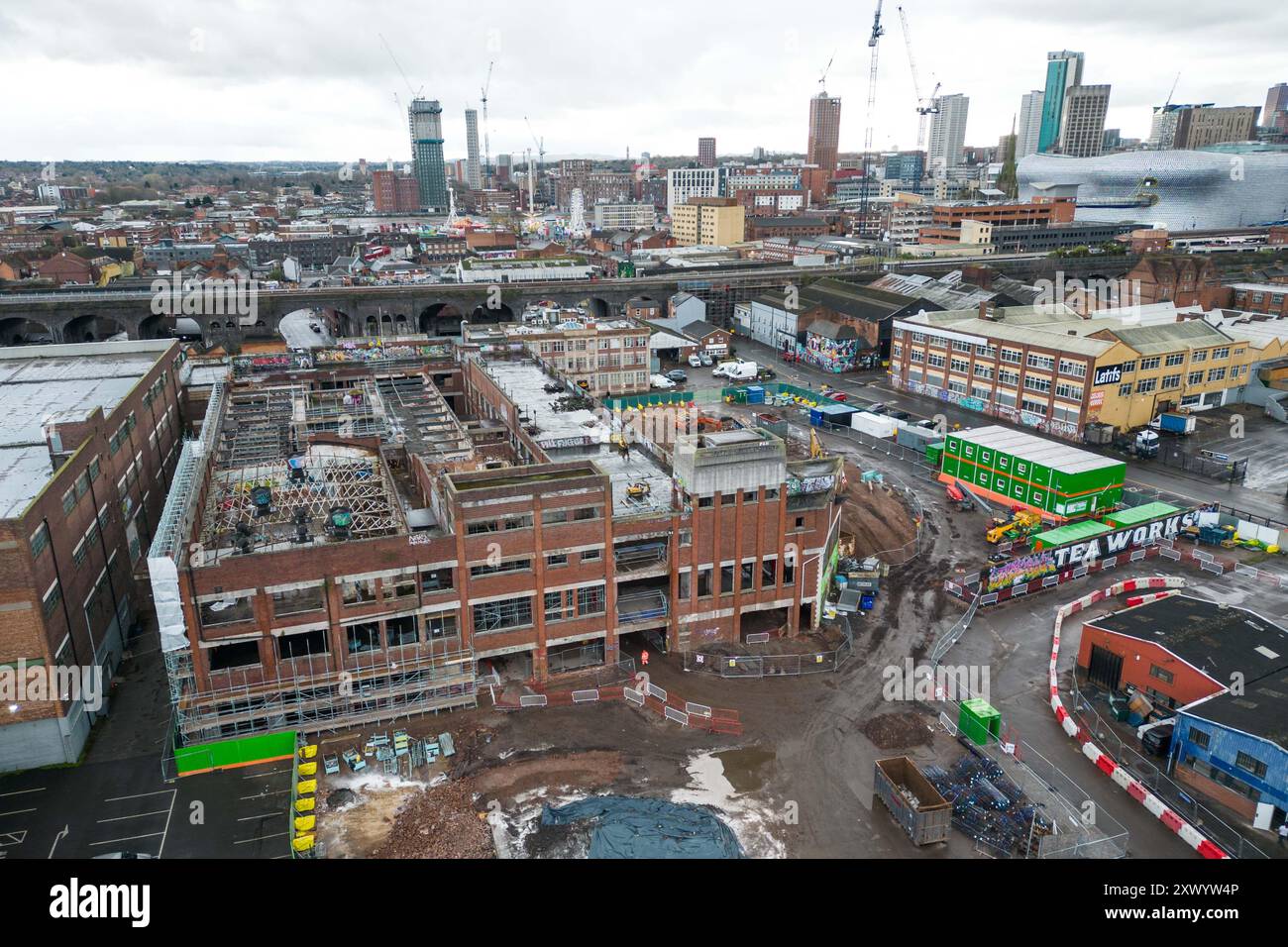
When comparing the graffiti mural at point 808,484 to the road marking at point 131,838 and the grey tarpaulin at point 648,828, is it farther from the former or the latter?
the road marking at point 131,838

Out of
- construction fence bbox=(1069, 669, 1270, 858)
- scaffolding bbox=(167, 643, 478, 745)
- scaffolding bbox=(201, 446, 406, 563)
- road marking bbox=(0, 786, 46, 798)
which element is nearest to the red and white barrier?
construction fence bbox=(1069, 669, 1270, 858)

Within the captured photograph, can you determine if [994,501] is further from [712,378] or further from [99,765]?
[99,765]

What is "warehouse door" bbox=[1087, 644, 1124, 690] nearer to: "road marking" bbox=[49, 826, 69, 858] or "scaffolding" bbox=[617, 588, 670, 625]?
"scaffolding" bbox=[617, 588, 670, 625]

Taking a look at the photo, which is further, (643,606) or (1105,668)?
(643,606)

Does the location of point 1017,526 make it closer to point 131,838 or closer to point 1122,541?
point 1122,541

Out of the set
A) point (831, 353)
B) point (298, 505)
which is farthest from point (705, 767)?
point (831, 353)

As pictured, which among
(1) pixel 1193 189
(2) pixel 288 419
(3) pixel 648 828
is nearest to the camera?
(3) pixel 648 828
